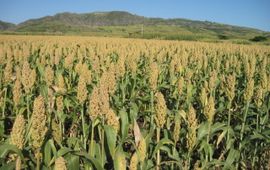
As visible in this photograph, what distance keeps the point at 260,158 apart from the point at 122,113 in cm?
208

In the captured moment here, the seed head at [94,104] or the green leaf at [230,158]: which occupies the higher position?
the seed head at [94,104]

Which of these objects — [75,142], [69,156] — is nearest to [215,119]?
[75,142]

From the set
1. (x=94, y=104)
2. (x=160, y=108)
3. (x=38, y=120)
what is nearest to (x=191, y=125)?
(x=160, y=108)

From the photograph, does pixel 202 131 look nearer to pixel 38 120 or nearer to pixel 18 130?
pixel 38 120

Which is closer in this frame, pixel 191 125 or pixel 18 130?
pixel 18 130

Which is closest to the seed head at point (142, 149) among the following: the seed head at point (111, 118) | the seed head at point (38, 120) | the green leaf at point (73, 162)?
the seed head at point (111, 118)

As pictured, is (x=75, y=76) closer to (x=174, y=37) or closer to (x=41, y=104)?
(x=41, y=104)

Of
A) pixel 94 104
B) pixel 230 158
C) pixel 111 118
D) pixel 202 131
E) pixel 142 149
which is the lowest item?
pixel 230 158

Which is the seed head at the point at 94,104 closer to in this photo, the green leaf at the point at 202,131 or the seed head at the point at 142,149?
the seed head at the point at 142,149

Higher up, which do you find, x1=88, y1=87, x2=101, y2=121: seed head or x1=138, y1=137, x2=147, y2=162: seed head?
x1=88, y1=87, x2=101, y2=121: seed head

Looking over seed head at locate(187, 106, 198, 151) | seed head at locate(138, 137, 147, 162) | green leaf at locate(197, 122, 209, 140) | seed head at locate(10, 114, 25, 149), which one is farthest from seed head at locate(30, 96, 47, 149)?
green leaf at locate(197, 122, 209, 140)

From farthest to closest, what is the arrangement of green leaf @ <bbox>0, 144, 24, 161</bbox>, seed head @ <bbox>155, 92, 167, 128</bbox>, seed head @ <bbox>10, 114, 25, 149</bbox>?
seed head @ <bbox>155, 92, 167, 128</bbox> < green leaf @ <bbox>0, 144, 24, 161</bbox> < seed head @ <bbox>10, 114, 25, 149</bbox>

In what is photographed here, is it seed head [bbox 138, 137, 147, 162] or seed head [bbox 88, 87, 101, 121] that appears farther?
seed head [bbox 88, 87, 101, 121]

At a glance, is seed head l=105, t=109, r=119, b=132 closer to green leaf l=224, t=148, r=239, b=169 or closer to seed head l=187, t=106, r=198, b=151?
seed head l=187, t=106, r=198, b=151
